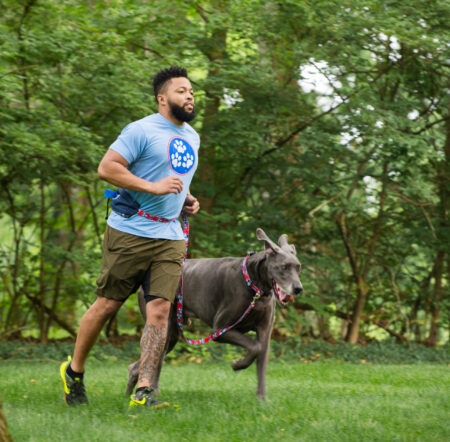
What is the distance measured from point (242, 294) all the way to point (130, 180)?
159 centimetres

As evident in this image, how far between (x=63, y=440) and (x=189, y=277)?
239cm

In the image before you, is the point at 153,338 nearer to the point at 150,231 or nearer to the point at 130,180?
the point at 150,231

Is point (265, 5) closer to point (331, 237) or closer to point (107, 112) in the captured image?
point (107, 112)

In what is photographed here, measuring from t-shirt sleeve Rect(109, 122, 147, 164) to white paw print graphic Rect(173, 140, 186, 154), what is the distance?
26 centimetres

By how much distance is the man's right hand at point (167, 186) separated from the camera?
15.8 ft

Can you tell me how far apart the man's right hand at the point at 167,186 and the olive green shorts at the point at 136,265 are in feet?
1.44

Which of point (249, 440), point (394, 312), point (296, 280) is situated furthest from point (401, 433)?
point (394, 312)

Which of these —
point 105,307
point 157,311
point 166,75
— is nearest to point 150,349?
point 157,311

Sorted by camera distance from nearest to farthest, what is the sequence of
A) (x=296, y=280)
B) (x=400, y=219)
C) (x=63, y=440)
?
(x=63, y=440), (x=296, y=280), (x=400, y=219)

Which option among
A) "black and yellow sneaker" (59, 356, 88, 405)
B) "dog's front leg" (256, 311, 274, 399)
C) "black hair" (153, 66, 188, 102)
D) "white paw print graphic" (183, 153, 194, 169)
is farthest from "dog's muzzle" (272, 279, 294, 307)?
"black hair" (153, 66, 188, 102)

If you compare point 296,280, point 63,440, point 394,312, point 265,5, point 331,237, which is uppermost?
point 265,5

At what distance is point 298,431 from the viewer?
4.48 meters

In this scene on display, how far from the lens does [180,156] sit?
16.8ft

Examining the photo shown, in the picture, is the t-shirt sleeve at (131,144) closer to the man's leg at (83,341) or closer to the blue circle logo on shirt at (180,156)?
the blue circle logo on shirt at (180,156)
